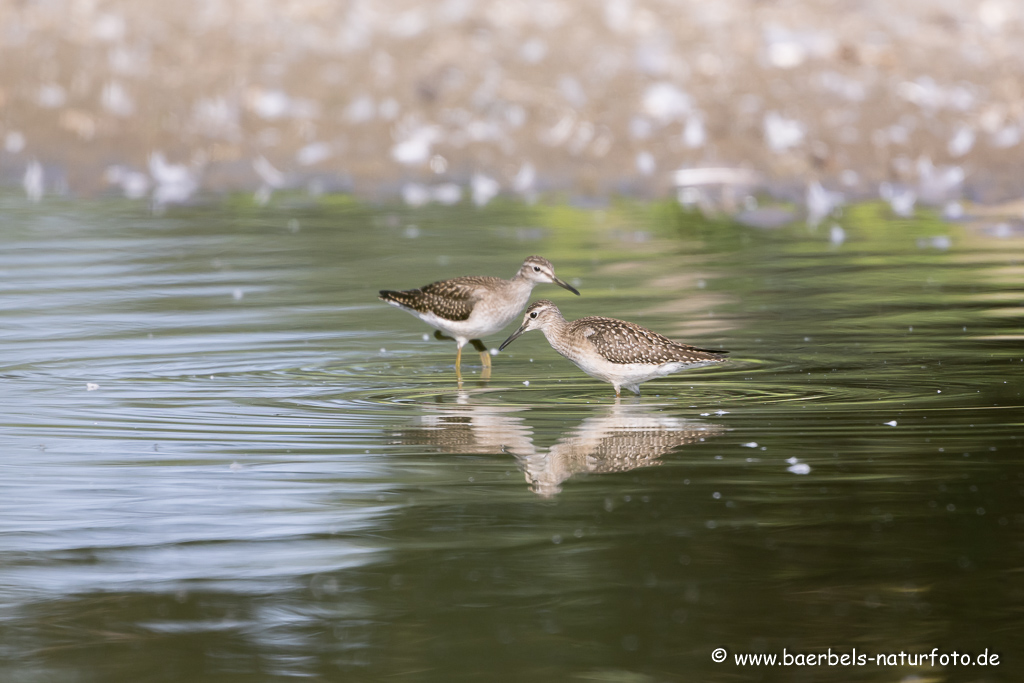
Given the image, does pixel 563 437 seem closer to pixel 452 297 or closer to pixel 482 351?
pixel 452 297

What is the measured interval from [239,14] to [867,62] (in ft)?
34.5

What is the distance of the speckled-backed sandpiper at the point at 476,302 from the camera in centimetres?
1209

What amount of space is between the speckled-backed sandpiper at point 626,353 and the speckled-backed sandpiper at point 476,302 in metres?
1.28

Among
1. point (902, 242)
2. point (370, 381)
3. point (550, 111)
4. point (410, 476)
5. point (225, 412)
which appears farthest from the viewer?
point (550, 111)

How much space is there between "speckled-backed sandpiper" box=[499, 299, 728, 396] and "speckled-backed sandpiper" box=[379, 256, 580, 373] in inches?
50.5

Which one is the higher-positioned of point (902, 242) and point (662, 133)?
point (662, 133)

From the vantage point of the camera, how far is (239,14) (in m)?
→ 26.2

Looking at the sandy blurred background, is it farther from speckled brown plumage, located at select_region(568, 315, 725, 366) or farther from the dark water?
speckled brown plumage, located at select_region(568, 315, 725, 366)

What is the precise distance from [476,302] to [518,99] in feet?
39.9

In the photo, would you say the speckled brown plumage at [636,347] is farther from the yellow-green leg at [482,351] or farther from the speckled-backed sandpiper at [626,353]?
the yellow-green leg at [482,351]

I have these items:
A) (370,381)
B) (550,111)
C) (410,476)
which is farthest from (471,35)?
(410,476)

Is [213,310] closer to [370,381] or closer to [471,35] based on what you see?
[370,381]

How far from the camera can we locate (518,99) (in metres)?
23.8

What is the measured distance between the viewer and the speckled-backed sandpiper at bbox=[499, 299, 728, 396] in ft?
33.7
